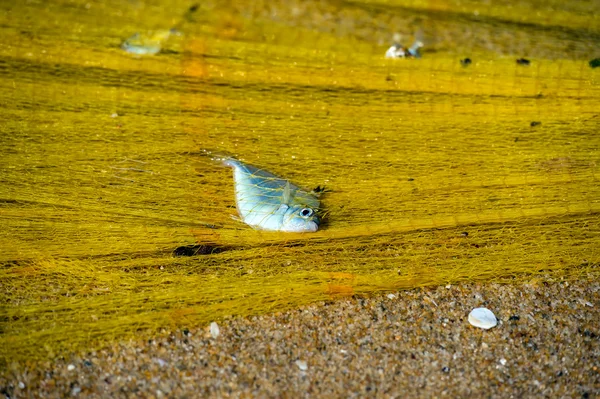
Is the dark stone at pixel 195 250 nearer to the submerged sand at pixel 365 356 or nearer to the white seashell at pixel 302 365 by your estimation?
the submerged sand at pixel 365 356

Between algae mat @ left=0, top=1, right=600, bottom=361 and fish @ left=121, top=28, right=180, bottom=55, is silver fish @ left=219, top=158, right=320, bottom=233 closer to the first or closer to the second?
algae mat @ left=0, top=1, right=600, bottom=361

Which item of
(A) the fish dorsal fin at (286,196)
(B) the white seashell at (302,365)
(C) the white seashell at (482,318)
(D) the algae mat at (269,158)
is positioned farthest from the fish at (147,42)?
(C) the white seashell at (482,318)

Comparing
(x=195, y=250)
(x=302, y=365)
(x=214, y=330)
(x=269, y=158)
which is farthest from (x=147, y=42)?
(x=302, y=365)

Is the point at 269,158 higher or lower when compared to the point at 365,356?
higher

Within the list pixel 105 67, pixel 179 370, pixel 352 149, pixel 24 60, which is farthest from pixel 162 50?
pixel 179 370

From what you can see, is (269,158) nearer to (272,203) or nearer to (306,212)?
(272,203)

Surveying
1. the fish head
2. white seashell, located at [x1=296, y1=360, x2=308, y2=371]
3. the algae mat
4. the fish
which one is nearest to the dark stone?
the algae mat
